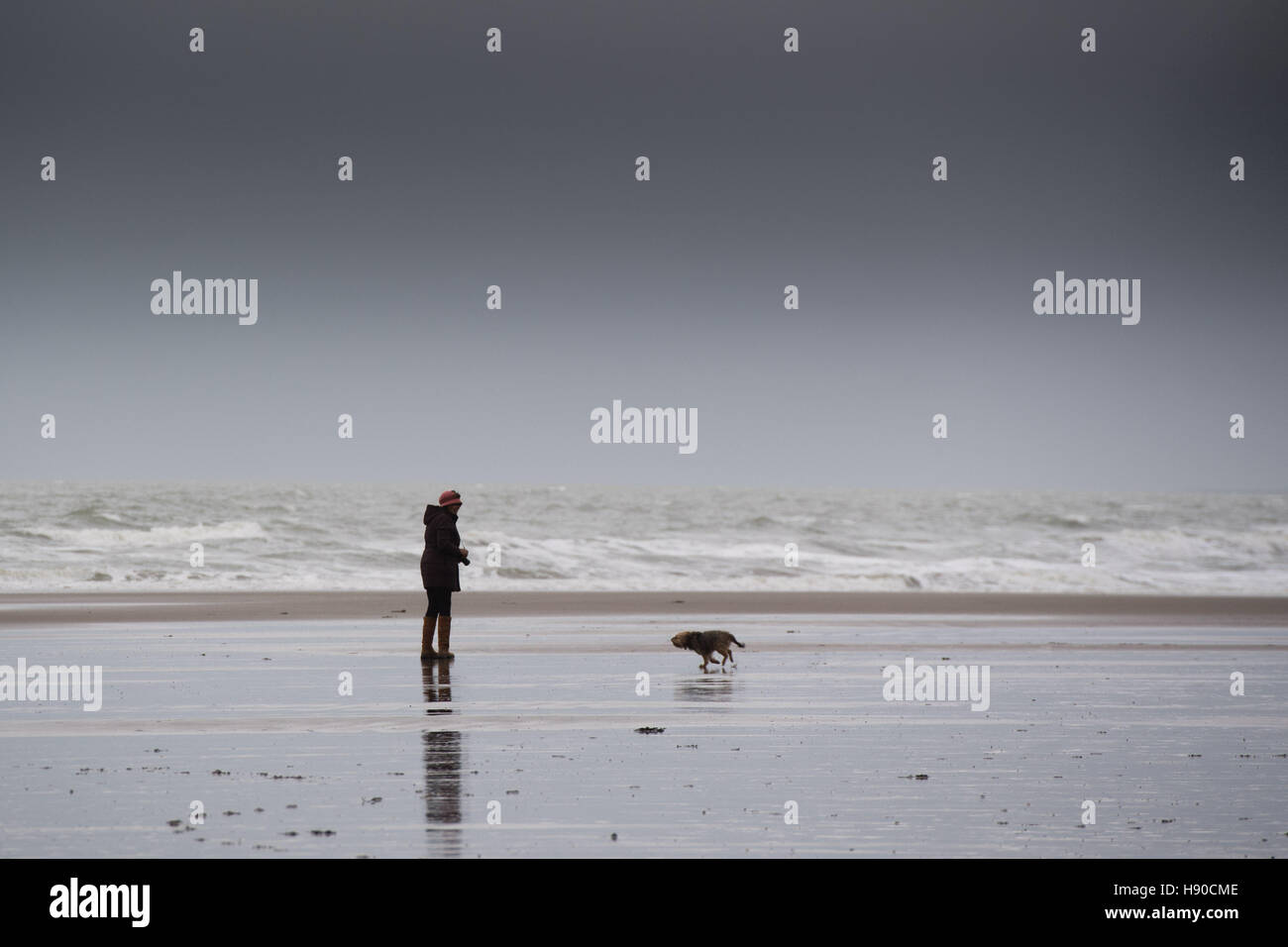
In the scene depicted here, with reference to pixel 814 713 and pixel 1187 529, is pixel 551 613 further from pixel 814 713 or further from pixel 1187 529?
pixel 1187 529

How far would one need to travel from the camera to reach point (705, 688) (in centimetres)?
1202

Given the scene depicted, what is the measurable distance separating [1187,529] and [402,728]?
3879cm

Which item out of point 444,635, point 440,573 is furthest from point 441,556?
point 444,635

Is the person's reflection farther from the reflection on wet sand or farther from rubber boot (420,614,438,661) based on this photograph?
the reflection on wet sand

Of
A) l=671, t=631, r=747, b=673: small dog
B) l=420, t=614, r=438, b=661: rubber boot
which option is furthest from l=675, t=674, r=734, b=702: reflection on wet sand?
l=420, t=614, r=438, b=661: rubber boot

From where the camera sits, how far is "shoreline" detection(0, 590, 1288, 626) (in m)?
20.3

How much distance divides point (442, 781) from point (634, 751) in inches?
64.3

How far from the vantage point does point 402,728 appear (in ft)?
31.2

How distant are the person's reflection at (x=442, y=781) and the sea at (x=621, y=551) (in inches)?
660

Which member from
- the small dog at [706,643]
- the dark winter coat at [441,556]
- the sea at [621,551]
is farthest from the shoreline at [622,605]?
the small dog at [706,643]

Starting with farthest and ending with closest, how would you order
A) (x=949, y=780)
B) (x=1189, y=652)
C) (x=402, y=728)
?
(x=1189, y=652), (x=402, y=728), (x=949, y=780)

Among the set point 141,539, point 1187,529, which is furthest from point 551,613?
point 1187,529

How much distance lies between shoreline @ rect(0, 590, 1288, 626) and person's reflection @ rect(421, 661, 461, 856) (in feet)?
31.6
